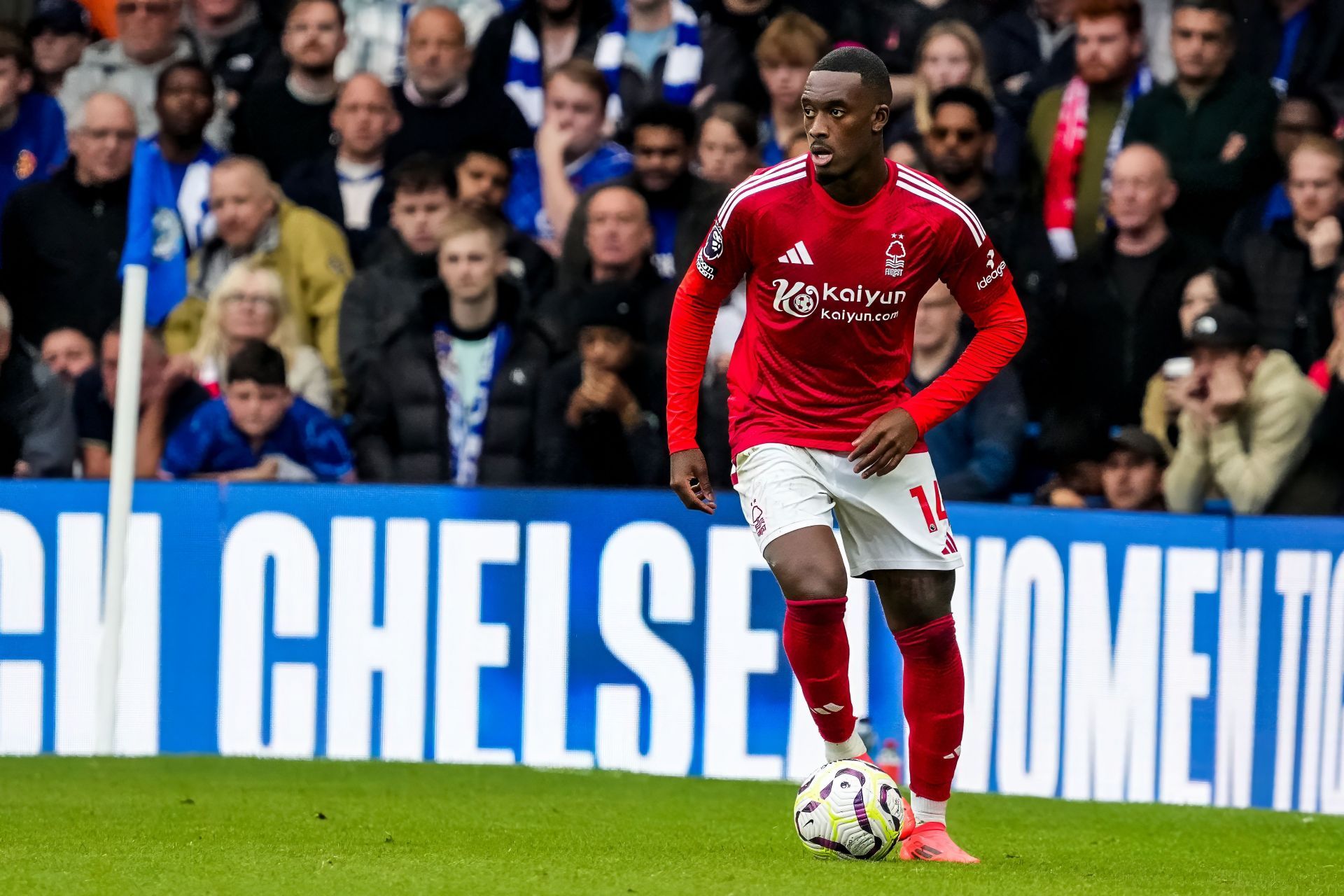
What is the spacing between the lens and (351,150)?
38.9 ft

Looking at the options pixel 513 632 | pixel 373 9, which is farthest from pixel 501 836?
pixel 373 9

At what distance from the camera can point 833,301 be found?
254 inches

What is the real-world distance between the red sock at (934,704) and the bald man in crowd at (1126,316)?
12.7ft

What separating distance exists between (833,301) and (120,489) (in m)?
4.69

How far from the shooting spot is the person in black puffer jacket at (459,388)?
10.6 metres

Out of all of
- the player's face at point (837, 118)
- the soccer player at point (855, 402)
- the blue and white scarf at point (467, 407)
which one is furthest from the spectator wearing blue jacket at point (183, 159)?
the player's face at point (837, 118)

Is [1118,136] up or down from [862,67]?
up

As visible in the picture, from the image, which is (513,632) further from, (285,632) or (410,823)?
(410,823)

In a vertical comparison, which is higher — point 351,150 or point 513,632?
point 351,150

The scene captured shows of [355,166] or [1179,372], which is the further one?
[355,166]

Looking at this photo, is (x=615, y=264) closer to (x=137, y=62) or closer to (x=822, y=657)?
(x=137, y=62)

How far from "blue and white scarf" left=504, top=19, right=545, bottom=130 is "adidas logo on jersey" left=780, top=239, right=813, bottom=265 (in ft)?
19.2

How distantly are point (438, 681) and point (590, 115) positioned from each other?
130 inches

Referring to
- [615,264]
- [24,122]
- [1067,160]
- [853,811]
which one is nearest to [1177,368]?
[1067,160]
